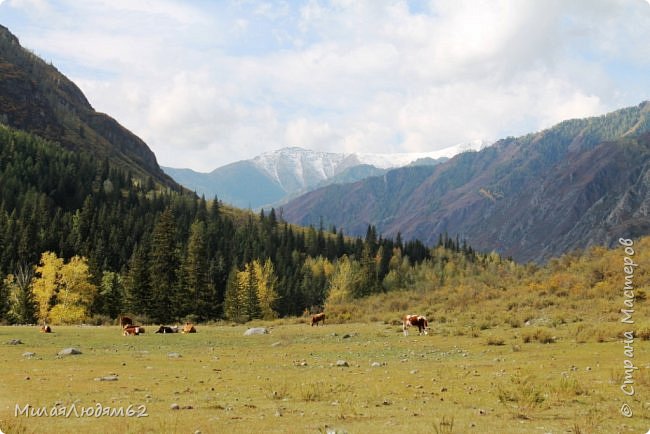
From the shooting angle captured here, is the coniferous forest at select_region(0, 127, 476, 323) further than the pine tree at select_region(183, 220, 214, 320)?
No

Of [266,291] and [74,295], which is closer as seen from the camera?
[74,295]

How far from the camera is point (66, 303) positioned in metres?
74.7

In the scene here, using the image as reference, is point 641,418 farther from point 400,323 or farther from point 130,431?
point 400,323

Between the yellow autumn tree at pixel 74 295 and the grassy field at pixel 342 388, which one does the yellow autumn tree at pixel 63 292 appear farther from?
the grassy field at pixel 342 388

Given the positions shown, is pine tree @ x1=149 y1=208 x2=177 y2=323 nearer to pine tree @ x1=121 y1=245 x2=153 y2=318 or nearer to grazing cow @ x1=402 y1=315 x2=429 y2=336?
pine tree @ x1=121 y1=245 x2=153 y2=318

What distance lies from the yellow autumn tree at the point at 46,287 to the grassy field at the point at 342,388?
47904mm

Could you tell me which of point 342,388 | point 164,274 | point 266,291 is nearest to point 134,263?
point 164,274

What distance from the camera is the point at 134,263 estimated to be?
85625 millimetres

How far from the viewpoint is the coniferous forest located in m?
78.4

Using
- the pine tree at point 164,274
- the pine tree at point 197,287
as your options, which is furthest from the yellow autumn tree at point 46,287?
the pine tree at point 197,287

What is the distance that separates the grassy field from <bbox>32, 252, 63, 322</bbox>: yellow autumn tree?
157ft

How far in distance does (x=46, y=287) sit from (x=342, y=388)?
69965 mm

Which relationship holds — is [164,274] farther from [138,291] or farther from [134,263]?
[138,291]

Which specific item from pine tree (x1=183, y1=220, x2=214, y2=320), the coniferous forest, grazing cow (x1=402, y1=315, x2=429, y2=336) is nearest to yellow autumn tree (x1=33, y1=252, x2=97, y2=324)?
the coniferous forest
